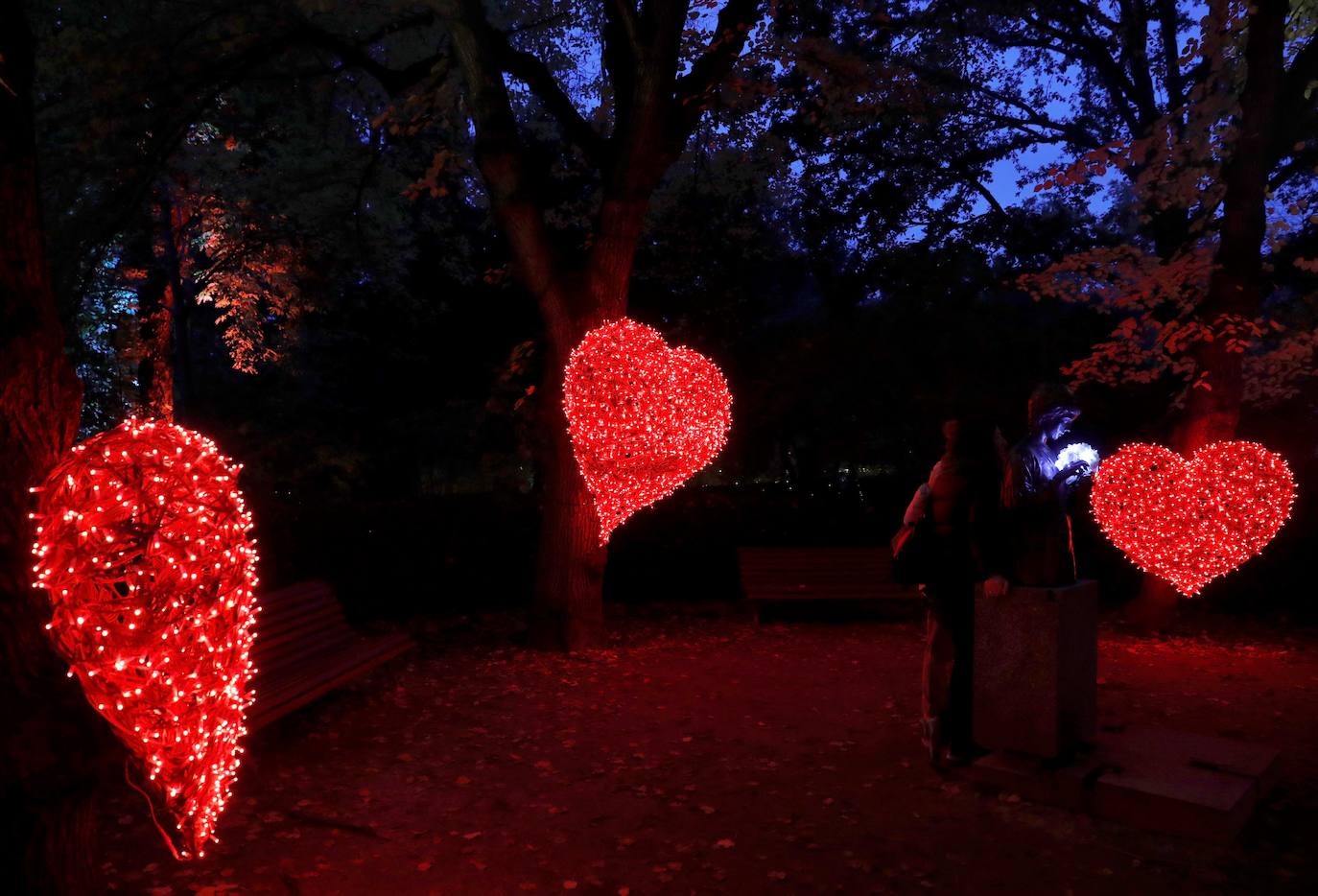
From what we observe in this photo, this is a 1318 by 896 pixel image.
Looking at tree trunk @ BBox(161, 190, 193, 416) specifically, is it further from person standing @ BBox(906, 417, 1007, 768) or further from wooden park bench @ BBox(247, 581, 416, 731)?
person standing @ BBox(906, 417, 1007, 768)

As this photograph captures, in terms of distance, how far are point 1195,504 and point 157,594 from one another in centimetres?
935

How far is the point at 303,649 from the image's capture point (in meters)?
6.94

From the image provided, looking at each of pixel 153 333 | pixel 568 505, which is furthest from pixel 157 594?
pixel 153 333

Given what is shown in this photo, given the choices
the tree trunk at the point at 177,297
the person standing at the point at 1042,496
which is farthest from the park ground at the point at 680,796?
the tree trunk at the point at 177,297

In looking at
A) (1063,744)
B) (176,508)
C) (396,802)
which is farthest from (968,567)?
(176,508)

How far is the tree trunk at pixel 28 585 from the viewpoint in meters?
3.23

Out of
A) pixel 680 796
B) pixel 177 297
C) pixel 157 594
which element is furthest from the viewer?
pixel 177 297

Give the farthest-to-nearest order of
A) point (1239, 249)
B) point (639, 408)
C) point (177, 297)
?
point (177, 297)
point (1239, 249)
point (639, 408)

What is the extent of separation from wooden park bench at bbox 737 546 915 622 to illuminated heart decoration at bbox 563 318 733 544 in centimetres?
291

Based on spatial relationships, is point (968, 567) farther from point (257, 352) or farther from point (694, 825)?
point (257, 352)

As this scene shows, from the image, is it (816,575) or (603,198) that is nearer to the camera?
(603,198)

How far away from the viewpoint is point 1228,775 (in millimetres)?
5258

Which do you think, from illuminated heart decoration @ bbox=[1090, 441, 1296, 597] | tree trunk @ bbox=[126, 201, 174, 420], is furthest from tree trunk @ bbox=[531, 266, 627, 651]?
tree trunk @ bbox=[126, 201, 174, 420]

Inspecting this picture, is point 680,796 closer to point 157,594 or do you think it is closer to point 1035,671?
point 1035,671
